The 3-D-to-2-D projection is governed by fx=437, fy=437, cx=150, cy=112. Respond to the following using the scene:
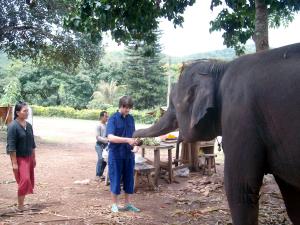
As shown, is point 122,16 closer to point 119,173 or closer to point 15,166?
point 119,173

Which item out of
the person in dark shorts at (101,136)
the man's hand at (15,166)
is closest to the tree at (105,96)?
the person in dark shorts at (101,136)

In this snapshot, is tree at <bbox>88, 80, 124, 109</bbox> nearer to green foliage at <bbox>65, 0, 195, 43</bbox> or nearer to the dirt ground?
the dirt ground

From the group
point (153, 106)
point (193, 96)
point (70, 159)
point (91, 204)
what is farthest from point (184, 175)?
point (153, 106)

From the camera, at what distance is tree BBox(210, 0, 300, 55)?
7148 mm

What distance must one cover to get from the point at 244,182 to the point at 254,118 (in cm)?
46

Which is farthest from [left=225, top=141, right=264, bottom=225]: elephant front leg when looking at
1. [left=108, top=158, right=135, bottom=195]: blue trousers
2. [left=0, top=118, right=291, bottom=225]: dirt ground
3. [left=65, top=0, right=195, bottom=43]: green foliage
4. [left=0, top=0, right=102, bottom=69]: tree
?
[left=0, top=0, right=102, bottom=69]: tree

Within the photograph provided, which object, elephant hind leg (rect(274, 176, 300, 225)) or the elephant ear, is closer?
the elephant ear

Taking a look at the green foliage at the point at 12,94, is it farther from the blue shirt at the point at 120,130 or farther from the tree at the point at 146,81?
the blue shirt at the point at 120,130

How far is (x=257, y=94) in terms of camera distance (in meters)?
3.00

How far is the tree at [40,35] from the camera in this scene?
55.4ft

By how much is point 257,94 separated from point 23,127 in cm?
463

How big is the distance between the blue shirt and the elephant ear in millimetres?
3305

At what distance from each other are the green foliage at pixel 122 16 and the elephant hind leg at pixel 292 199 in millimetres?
3954

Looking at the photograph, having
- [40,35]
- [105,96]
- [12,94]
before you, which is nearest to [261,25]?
[40,35]
